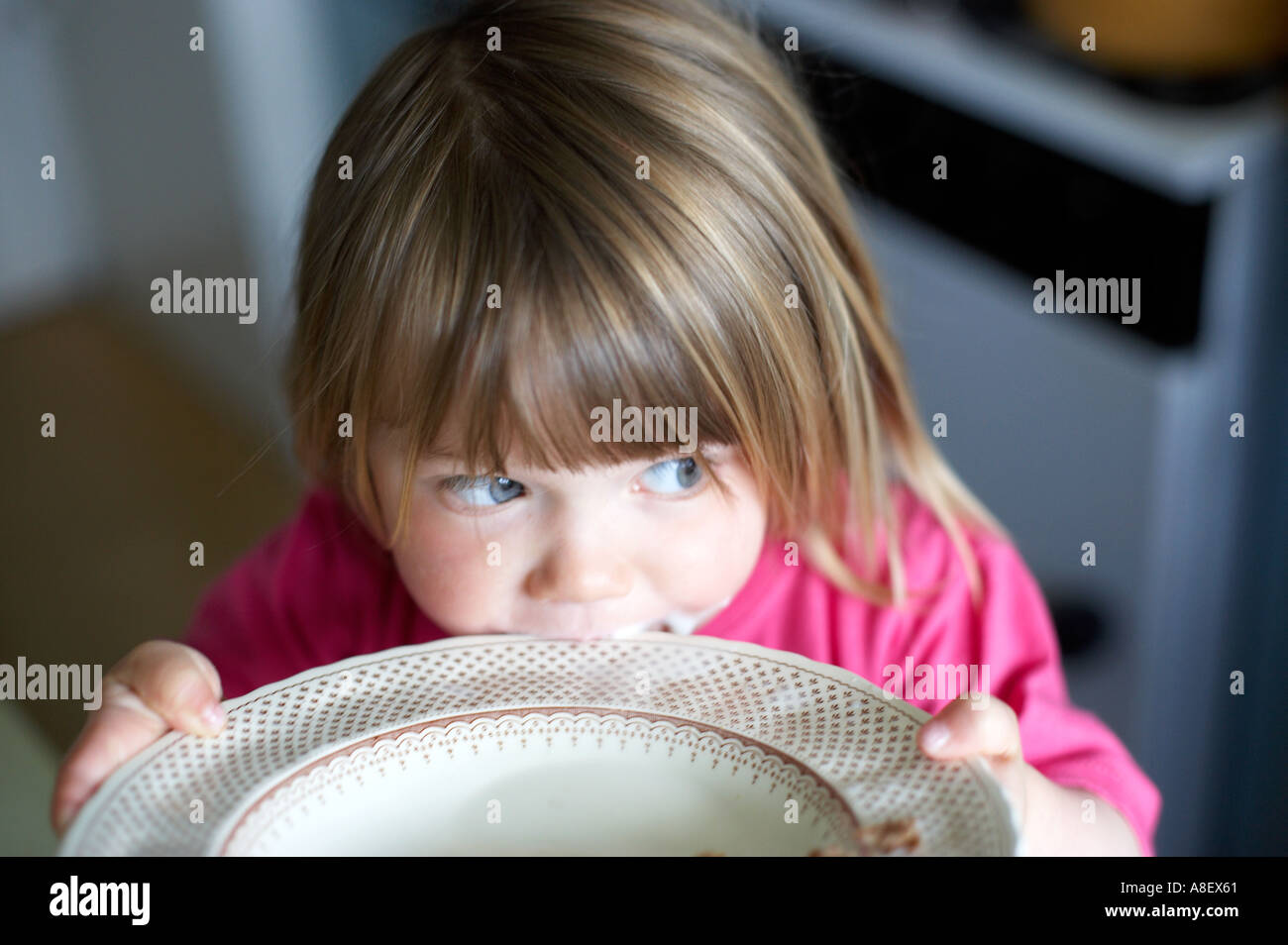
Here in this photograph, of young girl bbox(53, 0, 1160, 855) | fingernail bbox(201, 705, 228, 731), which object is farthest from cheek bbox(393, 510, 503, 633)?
fingernail bbox(201, 705, 228, 731)

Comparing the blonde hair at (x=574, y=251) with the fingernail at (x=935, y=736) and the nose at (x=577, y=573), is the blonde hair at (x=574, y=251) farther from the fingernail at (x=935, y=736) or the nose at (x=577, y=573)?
the fingernail at (x=935, y=736)

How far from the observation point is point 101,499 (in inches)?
53.9

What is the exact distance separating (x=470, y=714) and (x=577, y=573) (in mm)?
69

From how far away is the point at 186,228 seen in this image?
1.49 m

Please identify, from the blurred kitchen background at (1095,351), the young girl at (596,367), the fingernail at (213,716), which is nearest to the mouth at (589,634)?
the young girl at (596,367)

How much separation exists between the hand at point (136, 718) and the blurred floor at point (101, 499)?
1.4 inches

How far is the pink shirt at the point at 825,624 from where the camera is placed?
56cm

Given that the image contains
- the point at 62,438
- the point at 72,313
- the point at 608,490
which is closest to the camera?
the point at 608,490

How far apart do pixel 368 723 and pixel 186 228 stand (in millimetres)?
1209

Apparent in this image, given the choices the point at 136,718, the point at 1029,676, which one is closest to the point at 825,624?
the point at 1029,676

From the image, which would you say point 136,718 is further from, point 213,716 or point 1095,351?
point 1095,351

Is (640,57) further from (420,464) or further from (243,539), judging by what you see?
(243,539)
